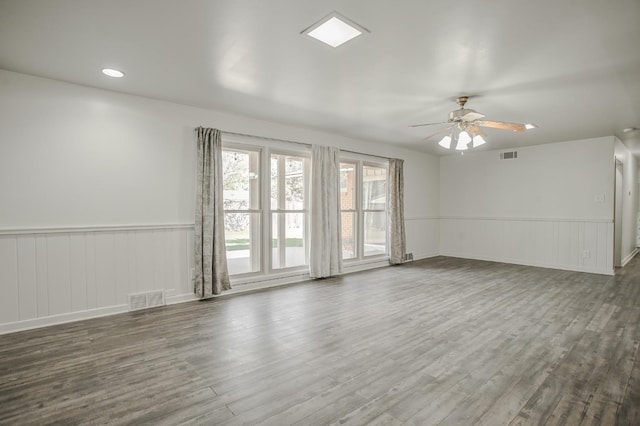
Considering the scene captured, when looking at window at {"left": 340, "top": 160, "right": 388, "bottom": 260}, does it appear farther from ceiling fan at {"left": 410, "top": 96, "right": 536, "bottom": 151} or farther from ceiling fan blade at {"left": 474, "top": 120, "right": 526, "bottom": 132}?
ceiling fan blade at {"left": 474, "top": 120, "right": 526, "bottom": 132}

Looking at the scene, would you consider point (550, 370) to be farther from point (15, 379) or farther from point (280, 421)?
point (15, 379)

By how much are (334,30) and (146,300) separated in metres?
3.62

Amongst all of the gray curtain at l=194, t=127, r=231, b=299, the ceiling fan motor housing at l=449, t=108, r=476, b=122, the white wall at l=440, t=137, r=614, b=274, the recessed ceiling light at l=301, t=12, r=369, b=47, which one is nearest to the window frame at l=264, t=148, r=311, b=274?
the gray curtain at l=194, t=127, r=231, b=299

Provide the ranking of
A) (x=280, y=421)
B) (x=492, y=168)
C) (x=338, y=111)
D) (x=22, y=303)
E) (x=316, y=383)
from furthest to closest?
(x=492, y=168), (x=338, y=111), (x=22, y=303), (x=316, y=383), (x=280, y=421)

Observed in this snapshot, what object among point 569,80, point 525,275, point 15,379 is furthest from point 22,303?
point 525,275

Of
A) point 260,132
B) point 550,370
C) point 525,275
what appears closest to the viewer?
point 550,370

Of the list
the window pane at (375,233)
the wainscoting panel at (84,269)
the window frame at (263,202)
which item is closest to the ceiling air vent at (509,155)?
the window pane at (375,233)

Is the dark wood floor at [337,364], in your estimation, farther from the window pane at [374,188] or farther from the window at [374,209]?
the window pane at [374,188]

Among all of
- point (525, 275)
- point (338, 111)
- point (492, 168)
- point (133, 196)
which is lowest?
point (525, 275)

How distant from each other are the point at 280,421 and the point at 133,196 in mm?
3189

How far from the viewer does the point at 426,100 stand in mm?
3977

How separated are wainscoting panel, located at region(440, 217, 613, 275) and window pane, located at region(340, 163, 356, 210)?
3316mm

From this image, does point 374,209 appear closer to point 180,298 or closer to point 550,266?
point 550,266

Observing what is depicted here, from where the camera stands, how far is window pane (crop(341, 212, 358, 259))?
20.7 ft
